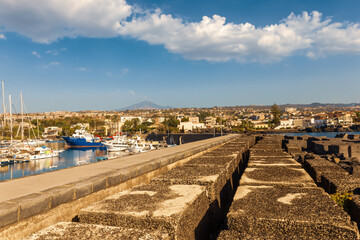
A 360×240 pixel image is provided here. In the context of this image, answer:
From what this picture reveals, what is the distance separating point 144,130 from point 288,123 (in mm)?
87059

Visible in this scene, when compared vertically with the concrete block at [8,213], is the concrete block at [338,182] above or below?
below

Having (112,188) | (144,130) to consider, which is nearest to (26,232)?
(112,188)

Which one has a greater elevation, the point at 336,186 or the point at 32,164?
the point at 336,186

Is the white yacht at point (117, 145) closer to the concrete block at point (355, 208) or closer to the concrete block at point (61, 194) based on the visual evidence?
the concrete block at point (61, 194)

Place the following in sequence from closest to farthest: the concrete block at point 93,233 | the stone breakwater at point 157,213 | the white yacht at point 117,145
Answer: the concrete block at point 93,233, the stone breakwater at point 157,213, the white yacht at point 117,145

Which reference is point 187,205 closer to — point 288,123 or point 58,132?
point 58,132

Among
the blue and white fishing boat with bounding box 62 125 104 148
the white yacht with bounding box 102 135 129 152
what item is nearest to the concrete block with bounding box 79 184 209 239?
the white yacht with bounding box 102 135 129 152

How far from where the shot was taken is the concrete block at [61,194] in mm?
2812

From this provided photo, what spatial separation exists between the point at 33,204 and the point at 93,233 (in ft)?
2.88

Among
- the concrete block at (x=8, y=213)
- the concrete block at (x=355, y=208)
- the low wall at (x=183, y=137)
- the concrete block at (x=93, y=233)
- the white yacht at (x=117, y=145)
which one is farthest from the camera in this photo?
the low wall at (x=183, y=137)

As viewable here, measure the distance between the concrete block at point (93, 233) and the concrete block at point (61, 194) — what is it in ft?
2.11

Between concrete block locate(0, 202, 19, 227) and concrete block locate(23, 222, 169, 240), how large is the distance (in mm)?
391

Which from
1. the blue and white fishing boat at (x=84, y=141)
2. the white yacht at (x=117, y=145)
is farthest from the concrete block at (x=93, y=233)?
the blue and white fishing boat at (x=84, y=141)

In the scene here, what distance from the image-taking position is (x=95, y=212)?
2541 mm
